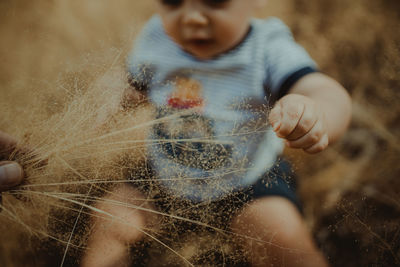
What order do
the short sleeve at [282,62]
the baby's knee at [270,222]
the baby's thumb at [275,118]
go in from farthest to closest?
the short sleeve at [282,62] → the baby's knee at [270,222] → the baby's thumb at [275,118]

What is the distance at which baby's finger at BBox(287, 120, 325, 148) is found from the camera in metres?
0.36

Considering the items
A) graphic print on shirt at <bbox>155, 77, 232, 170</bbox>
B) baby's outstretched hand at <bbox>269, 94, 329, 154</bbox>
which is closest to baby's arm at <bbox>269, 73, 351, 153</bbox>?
baby's outstretched hand at <bbox>269, 94, 329, 154</bbox>

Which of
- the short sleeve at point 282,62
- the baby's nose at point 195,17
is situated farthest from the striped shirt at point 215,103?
the baby's nose at point 195,17

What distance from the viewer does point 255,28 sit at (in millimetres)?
668

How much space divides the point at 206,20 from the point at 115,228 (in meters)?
0.38

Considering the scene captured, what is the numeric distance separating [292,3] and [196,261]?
A: 3.13 feet

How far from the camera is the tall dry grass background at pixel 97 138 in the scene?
420 millimetres

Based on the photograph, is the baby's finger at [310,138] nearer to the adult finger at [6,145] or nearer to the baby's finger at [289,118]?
the baby's finger at [289,118]

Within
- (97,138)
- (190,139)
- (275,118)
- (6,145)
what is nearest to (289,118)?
(275,118)

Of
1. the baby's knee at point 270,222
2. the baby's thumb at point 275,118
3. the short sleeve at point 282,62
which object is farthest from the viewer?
the short sleeve at point 282,62

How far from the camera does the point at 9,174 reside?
0.38 meters

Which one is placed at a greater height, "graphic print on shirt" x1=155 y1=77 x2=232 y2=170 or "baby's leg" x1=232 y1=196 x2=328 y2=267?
"graphic print on shirt" x1=155 y1=77 x2=232 y2=170

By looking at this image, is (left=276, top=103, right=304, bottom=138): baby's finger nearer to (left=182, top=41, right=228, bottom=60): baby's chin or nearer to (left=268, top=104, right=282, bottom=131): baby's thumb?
(left=268, top=104, right=282, bottom=131): baby's thumb

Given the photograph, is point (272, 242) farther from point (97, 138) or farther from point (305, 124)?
point (97, 138)
